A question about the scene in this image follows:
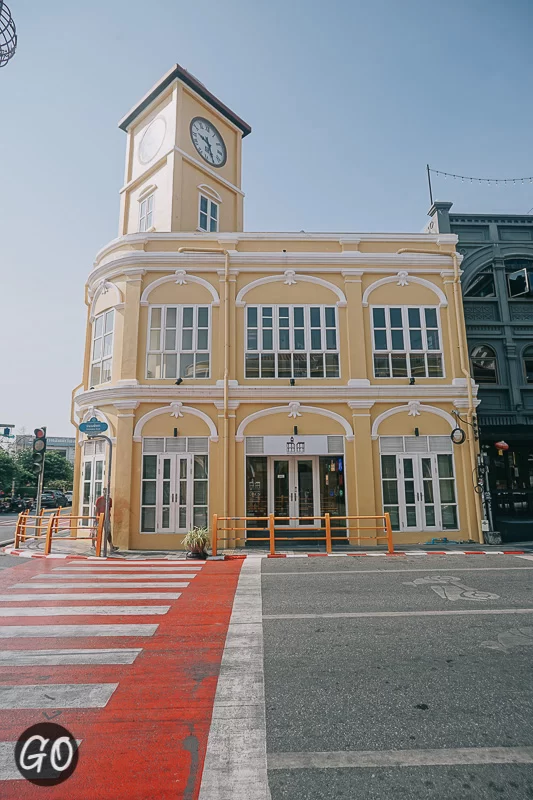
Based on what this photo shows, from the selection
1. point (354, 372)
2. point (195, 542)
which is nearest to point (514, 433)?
point (354, 372)

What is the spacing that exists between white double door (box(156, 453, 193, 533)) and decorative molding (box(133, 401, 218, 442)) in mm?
1046

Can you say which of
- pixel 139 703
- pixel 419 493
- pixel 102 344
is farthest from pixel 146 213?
pixel 139 703

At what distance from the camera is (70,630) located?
21.2 feet

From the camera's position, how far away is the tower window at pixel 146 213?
816 inches

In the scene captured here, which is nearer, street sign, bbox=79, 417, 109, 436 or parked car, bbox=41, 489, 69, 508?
street sign, bbox=79, 417, 109, 436

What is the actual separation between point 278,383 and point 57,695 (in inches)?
470

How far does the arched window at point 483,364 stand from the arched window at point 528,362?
45.7 inches

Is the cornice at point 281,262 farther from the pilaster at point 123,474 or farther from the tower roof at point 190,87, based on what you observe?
the tower roof at point 190,87

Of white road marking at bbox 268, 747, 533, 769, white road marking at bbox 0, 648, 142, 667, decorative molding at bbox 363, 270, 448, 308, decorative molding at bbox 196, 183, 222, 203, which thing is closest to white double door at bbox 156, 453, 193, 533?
decorative molding at bbox 363, 270, 448, 308

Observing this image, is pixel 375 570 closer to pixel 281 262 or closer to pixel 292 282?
pixel 292 282

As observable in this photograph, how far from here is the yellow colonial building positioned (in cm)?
1497

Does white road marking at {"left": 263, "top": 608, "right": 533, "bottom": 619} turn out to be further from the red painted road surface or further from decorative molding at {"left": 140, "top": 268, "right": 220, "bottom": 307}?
decorative molding at {"left": 140, "top": 268, "right": 220, "bottom": 307}

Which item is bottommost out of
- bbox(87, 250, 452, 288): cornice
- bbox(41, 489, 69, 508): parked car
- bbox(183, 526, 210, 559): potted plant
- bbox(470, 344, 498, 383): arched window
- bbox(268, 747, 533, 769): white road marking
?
bbox(268, 747, 533, 769): white road marking

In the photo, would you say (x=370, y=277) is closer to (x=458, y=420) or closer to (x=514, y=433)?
(x=458, y=420)
